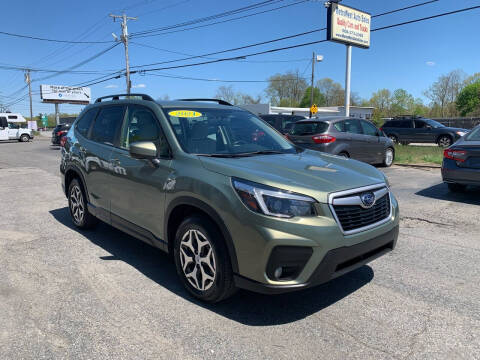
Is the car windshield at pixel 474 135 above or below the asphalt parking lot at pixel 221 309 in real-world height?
above

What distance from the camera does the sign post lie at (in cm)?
2022

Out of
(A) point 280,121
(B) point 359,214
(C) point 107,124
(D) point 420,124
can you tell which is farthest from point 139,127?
(D) point 420,124

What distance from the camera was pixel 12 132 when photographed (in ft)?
113

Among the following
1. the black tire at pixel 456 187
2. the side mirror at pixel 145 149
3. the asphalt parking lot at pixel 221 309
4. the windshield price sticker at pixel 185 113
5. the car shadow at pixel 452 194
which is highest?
the windshield price sticker at pixel 185 113

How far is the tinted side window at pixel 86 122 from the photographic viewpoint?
5.18 metres

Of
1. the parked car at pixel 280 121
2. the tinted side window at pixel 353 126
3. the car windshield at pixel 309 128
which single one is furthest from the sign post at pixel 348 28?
the car windshield at pixel 309 128

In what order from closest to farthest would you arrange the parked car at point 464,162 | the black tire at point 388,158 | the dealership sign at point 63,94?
the parked car at point 464,162, the black tire at point 388,158, the dealership sign at point 63,94

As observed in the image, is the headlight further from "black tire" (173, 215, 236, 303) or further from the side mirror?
the side mirror

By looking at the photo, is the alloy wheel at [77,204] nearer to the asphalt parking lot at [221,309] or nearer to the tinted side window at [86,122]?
the asphalt parking lot at [221,309]

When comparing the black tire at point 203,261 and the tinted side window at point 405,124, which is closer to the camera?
the black tire at point 203,261

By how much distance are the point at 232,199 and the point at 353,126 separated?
29.1 ft

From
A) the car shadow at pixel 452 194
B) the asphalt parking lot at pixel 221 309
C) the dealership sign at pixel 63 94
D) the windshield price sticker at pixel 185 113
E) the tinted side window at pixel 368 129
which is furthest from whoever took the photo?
the dealership sign at pixel 63 94

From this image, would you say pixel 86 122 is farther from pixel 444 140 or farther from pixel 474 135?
pixel 444 140

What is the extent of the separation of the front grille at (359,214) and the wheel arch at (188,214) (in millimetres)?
841
